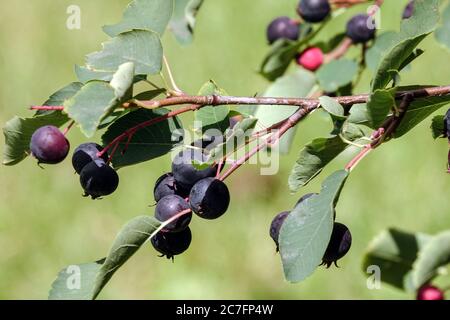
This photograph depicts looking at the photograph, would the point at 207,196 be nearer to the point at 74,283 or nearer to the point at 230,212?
the point at 74,283

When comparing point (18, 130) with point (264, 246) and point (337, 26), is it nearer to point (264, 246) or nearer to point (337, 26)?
point (264, 246)

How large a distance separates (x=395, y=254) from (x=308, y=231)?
4.0 inches

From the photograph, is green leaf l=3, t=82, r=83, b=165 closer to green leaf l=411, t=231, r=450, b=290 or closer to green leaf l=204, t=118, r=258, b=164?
green leaf l=204, t=118, r=258, b=164

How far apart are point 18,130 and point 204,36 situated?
2.47m

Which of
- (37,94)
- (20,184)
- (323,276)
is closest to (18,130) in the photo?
(323,276)

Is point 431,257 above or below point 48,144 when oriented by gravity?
below

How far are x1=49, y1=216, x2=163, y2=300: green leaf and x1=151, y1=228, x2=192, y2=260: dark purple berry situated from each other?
0.19 feet

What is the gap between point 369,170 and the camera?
268cm

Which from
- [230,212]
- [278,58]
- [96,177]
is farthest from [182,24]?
[230,212]

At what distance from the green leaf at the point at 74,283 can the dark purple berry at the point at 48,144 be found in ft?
0.45

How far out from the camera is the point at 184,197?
95 cm

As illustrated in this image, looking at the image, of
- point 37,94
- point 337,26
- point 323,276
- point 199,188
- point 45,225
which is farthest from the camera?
point 37,94

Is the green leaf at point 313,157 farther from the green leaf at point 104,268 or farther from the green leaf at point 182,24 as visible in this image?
the green leaf at point 182,24

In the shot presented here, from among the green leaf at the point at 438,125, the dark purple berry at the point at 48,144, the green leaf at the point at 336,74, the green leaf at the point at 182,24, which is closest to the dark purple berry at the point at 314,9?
the green leaf at the point at 336,74
